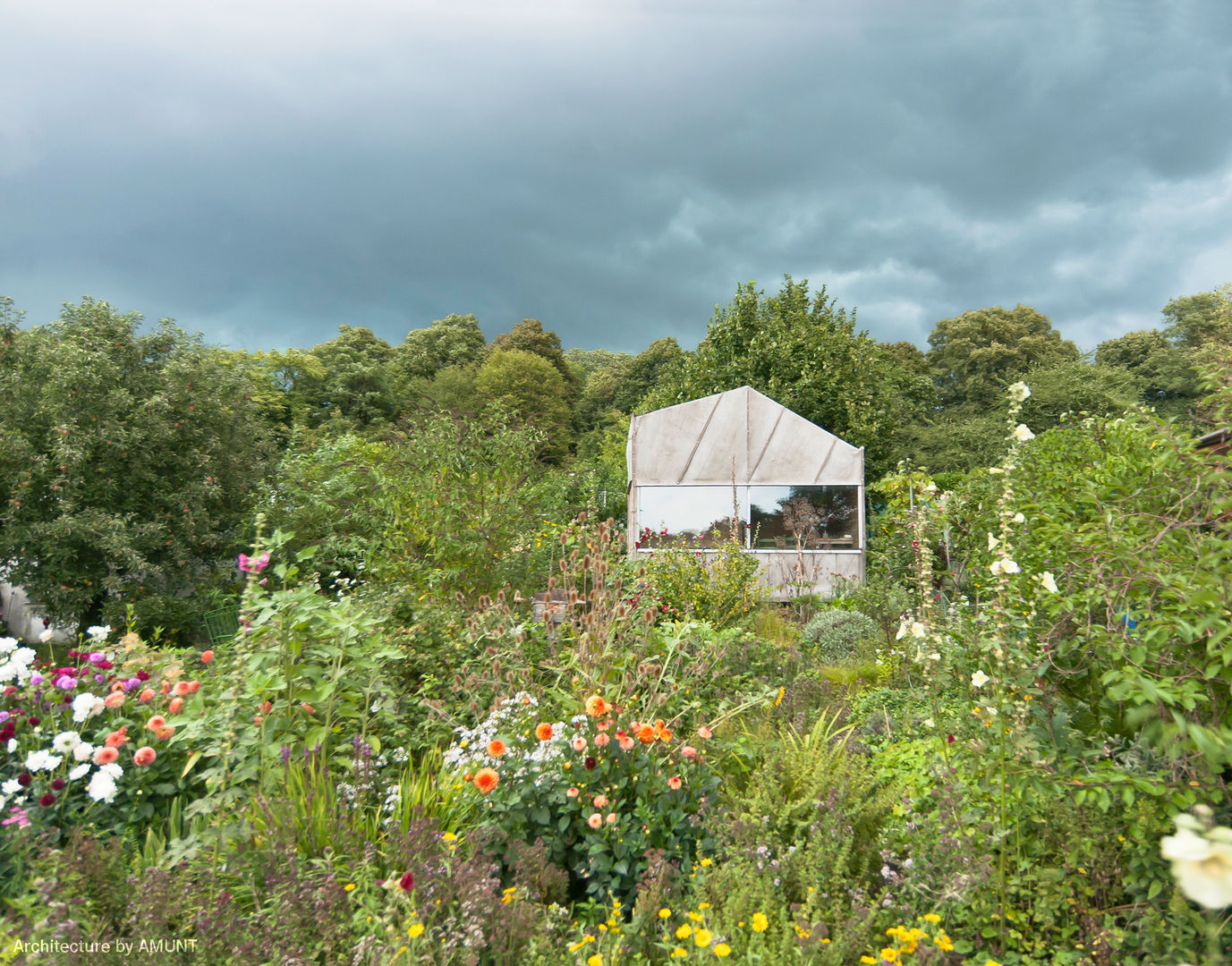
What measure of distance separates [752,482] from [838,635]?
5.34 metres

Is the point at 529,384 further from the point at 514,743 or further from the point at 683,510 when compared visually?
the point at 514,743

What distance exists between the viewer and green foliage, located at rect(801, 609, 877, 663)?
653 centimetres

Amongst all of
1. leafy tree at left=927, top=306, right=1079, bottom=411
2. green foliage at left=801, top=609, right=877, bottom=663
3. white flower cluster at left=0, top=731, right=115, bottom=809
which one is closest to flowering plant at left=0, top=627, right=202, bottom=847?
white flower cluster at left=0, top=731, right=115, bottom=809

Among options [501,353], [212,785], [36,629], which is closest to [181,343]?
[36,629]

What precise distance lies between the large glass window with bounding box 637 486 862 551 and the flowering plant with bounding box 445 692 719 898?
8493mm

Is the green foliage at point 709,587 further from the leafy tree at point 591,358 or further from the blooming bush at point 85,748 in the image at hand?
the leafy tree at point 591,358

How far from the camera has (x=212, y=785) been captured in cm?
264

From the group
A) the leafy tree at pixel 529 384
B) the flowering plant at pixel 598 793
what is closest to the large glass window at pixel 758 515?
the flowering plant at pixel 598 793

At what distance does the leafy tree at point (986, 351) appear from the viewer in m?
28.6

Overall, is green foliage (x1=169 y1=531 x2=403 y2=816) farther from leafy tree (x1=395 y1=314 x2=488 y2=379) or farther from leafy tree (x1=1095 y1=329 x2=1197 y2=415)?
leafy tree (x1=395 y1=314 x2=488 y2=379)

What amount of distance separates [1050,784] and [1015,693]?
0.38 metres

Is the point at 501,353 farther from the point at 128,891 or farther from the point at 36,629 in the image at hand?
the point at 128,891

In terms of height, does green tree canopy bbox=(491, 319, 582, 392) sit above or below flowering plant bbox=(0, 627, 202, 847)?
above

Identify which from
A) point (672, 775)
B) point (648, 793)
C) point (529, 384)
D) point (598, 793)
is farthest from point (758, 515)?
point (529, 384)
